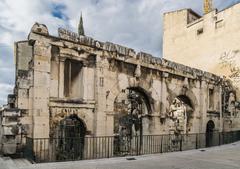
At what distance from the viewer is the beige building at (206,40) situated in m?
22.4

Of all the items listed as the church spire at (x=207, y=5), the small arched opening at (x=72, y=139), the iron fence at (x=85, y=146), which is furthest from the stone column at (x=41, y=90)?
the church spire at (x=207, y=5)

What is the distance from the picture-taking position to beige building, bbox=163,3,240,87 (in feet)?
73.4

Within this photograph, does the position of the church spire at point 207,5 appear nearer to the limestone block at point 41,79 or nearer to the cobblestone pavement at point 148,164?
the cobblestone pavement at point 148,164

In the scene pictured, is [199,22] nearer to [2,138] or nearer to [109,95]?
[109,95]

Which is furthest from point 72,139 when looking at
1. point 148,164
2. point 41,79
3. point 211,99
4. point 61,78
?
point 211,99

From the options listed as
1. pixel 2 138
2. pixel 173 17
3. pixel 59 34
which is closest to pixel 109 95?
pixel 59 34

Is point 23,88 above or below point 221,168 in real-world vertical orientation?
above

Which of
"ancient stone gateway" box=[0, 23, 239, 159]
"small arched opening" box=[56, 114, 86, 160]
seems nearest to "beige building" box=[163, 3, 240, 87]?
"ancient stone gateway" box=[0, 23, 239, 159]

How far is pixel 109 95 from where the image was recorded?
39.9 ft

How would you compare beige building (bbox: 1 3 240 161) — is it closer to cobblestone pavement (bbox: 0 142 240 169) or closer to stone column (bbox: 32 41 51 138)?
stone column (bbox: 32 41 51 138)

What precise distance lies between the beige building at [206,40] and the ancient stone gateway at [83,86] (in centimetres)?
708

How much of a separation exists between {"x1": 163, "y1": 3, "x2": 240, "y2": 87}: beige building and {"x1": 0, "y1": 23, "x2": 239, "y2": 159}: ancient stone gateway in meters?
7.08

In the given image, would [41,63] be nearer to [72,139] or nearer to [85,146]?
[85,146]

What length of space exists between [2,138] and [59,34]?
4285 millimetres
